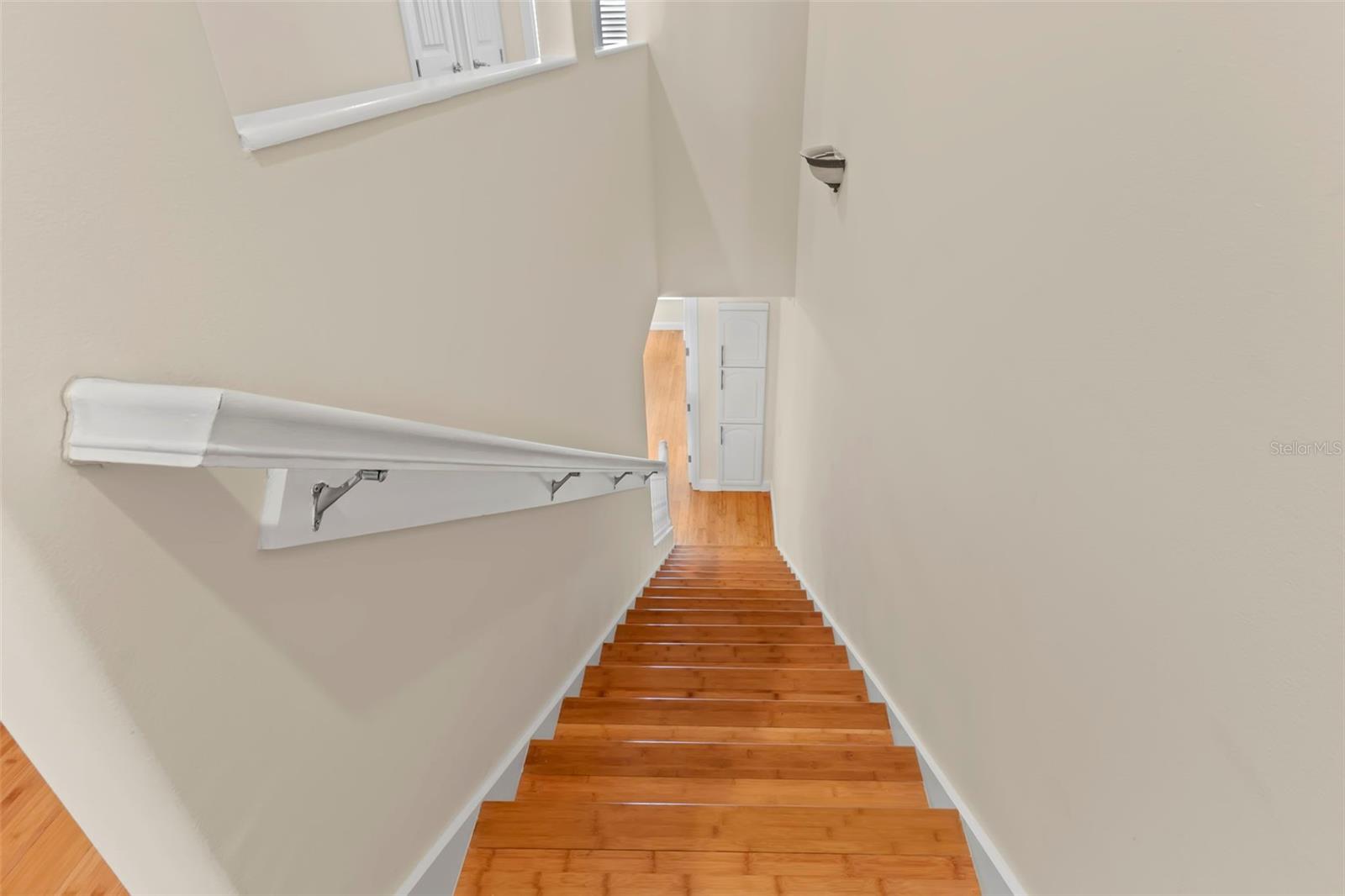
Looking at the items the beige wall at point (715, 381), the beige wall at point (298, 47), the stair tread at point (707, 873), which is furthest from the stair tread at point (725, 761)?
the beige wall at point (715, 381)

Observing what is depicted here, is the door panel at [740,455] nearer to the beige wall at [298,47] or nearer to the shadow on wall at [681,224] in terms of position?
the shadow on wall at [681,224]

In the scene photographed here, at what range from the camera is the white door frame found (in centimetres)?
734

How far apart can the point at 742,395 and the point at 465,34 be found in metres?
4.93

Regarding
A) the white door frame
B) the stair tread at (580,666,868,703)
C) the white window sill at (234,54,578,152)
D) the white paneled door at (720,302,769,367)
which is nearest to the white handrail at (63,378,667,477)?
the white window sill at (234,54,578,152)

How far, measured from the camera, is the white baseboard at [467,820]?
1.59 m

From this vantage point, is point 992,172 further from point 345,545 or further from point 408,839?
point 408,839

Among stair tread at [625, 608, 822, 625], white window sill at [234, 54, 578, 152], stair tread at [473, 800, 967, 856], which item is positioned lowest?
stair tread at [625, 608, 822, 625]

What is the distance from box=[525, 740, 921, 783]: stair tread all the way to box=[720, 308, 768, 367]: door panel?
17.5 feet

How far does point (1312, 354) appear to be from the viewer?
787mm

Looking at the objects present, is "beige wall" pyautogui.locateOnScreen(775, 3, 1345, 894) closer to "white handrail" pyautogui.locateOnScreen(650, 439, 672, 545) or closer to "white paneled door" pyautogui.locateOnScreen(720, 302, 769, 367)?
"white handrail" pyautogui.locateOnScreen(650, 439, 672, 545)

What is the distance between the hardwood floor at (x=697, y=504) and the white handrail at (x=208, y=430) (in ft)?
17.5

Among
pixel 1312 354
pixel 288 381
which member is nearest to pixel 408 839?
pixel 288 381

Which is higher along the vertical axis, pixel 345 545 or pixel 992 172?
pixel 992 172

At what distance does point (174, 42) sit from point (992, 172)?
1497 millimetres
